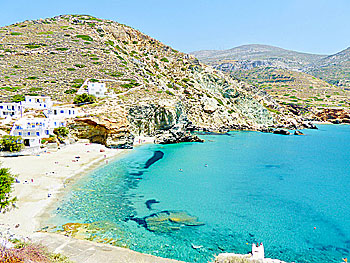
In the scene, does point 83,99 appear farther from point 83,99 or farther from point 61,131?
point 61,131

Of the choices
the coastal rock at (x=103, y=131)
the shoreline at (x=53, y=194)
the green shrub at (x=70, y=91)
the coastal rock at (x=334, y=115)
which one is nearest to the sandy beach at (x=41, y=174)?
the shoreline at (x=53, y=194)

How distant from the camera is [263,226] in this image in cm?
1744

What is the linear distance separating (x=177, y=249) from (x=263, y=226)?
7.26 m

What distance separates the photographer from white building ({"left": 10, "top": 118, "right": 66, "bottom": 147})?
35.9 meters

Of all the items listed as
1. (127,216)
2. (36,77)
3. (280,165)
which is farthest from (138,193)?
(36,77)

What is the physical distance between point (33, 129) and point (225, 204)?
3200cm

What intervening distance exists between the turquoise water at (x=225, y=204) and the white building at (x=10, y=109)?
22831mm

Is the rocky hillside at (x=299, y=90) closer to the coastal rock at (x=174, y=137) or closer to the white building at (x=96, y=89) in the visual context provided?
the coastal rock at (x=174, y=137)

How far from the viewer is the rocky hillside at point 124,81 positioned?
2052 inches

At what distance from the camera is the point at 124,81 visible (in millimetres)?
68188

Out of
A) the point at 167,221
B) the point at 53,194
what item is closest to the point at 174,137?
the point at 53,194

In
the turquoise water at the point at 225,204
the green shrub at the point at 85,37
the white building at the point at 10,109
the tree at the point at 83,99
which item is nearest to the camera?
the turquoise water at the point at 225,204

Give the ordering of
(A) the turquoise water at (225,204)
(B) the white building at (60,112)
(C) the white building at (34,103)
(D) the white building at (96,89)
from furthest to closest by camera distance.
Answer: (D) the white building at (96,89) < (C) the white building at (34,103) < (B) the white building at (60,112) < (A) the turquoise water at (225,204)

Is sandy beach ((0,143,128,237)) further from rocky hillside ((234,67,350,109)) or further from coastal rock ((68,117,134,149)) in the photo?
rocky hillside ((234,67,350,109))
